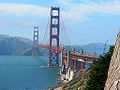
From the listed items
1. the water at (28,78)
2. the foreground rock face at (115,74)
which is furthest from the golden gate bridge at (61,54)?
the foreground rock face at (115,74)

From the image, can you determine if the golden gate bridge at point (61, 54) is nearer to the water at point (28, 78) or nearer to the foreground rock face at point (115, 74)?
the water at point (28, 78)

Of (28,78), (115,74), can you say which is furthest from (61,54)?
(115,74)

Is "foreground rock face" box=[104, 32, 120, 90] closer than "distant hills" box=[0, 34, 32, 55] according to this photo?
Yes

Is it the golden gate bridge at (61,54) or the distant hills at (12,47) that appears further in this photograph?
the distant hills at (12,47)

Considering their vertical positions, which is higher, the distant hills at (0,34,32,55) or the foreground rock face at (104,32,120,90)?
the foreground rock face at (104,32,120,90)

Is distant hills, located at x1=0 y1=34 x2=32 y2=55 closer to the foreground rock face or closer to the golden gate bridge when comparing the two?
the golden gate bridge

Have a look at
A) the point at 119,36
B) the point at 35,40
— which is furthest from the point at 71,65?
the point at 35,40

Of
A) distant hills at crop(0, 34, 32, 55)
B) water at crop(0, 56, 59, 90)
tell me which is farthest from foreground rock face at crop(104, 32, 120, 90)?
distant hills at crop(0, 34, 32, 55)

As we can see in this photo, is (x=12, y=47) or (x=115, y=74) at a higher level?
(x=115, y=74)

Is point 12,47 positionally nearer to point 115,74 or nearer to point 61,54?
point 61,54

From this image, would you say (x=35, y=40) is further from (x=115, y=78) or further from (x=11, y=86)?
(x=115, y=78)

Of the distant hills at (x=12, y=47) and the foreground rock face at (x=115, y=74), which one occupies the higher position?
the foreground rock face at (x=115, y=74)
